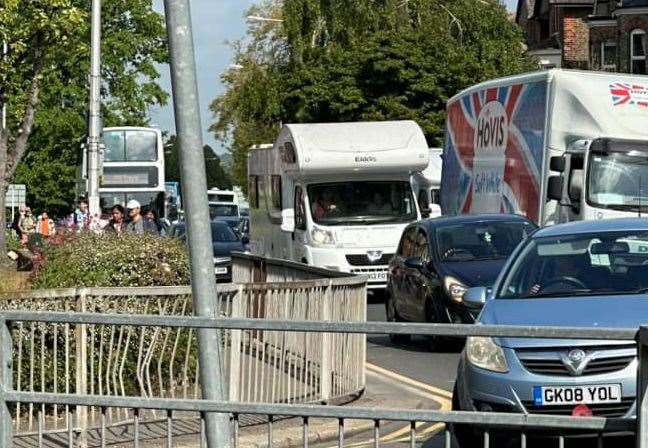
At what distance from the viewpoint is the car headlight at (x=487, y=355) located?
29.3 feet

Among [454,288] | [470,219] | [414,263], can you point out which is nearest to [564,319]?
[454,288]

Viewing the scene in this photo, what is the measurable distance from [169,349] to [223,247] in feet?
79.5

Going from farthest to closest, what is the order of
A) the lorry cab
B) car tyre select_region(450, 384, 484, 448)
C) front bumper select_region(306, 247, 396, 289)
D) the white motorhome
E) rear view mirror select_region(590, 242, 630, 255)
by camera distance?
the white motorhome → front bumper select_region(306, 247, 396, 289) → the lorry cab → rear view mirror select_region(590, 242, 630, 255) → car tyre select_region(450, 384, 484, 448)

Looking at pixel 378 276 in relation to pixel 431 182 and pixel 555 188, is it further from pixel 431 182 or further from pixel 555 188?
pixel 431 182

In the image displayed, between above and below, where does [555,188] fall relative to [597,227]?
below

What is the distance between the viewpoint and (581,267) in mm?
10406

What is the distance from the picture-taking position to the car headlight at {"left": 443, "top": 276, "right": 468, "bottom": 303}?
17053 millimetres

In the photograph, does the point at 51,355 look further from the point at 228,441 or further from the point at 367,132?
the point at 367,132

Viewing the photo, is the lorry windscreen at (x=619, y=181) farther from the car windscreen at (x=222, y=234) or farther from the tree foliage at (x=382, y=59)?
the tree foliage at (x=382, y=59)

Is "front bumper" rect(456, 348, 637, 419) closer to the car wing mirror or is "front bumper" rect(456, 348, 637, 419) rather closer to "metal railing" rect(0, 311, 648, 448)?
the car wing mirror

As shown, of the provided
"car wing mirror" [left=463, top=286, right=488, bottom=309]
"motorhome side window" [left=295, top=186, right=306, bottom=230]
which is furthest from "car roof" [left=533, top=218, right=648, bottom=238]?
"motorhome side window" [left=295, top=186, right=306, bottom=230]

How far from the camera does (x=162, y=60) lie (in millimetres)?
66625

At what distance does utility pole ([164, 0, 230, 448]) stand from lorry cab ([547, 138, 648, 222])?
15.0 meters

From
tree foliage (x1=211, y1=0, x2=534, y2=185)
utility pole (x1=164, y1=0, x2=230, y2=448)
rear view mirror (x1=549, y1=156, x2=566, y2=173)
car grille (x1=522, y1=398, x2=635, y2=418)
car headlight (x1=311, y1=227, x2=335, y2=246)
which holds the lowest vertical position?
car headlight (x1=311, y1=227, x2=335, y2=246)
